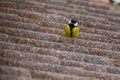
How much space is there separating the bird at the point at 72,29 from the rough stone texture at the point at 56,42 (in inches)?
3.4

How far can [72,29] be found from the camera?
15.9 ft

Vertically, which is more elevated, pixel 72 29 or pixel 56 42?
pixel 72 29

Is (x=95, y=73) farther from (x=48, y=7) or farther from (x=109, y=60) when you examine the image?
(x=48, y=7)

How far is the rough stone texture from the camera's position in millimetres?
3915

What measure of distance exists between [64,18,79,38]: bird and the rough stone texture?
0.29 ft

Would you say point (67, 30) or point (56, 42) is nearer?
point (56, 42)

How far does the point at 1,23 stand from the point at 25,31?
40cm

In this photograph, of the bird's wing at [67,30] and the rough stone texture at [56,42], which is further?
the bird's wing at [67,30]

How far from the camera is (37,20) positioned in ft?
16.9

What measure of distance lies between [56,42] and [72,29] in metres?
0.33

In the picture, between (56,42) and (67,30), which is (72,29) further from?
(56,42)

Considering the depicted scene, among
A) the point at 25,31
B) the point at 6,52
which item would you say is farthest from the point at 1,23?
the point at 6,52

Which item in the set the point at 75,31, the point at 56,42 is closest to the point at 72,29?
the point at 75,31

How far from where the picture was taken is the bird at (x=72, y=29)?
4840 mm
